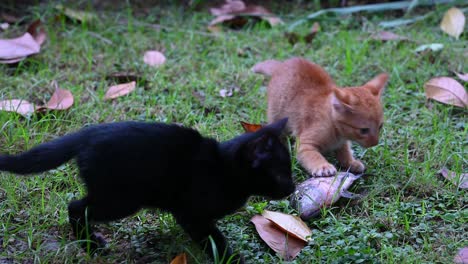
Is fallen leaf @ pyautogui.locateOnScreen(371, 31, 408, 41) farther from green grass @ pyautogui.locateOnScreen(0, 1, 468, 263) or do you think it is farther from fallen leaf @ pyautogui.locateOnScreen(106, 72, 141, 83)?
fallen leaf @ pyautogui.locateOnScreen(106, 72, 141, 83)

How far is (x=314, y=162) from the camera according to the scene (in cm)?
407

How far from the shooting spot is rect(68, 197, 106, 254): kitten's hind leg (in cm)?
313

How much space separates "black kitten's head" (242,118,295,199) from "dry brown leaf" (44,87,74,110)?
183 cm

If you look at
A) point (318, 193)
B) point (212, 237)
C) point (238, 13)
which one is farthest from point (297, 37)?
point (212, 237)

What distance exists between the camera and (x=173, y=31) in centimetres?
619

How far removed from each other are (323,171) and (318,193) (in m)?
0.35

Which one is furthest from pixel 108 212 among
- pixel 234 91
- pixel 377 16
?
pixel 377 16

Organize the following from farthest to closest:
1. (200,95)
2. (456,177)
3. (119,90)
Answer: (200,95) < (119,90) < (456,177)

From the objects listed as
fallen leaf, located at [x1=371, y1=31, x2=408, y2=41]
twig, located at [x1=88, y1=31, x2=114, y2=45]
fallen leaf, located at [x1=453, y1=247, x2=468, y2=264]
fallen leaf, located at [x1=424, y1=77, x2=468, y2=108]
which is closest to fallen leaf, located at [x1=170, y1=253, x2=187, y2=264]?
fallen leaf, located at [x1=453, y1=247, x2=468, y2=264]

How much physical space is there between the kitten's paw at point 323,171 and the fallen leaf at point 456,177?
658 mm

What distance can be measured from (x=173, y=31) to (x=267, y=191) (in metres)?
3.26

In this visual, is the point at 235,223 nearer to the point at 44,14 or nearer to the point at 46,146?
the point at 46,146

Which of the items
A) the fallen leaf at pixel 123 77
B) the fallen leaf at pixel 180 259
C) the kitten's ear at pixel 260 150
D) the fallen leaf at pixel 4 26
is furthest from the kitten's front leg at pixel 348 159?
the fallen leaf at pixel 4 26

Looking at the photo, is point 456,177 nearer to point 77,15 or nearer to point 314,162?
point 314,162
